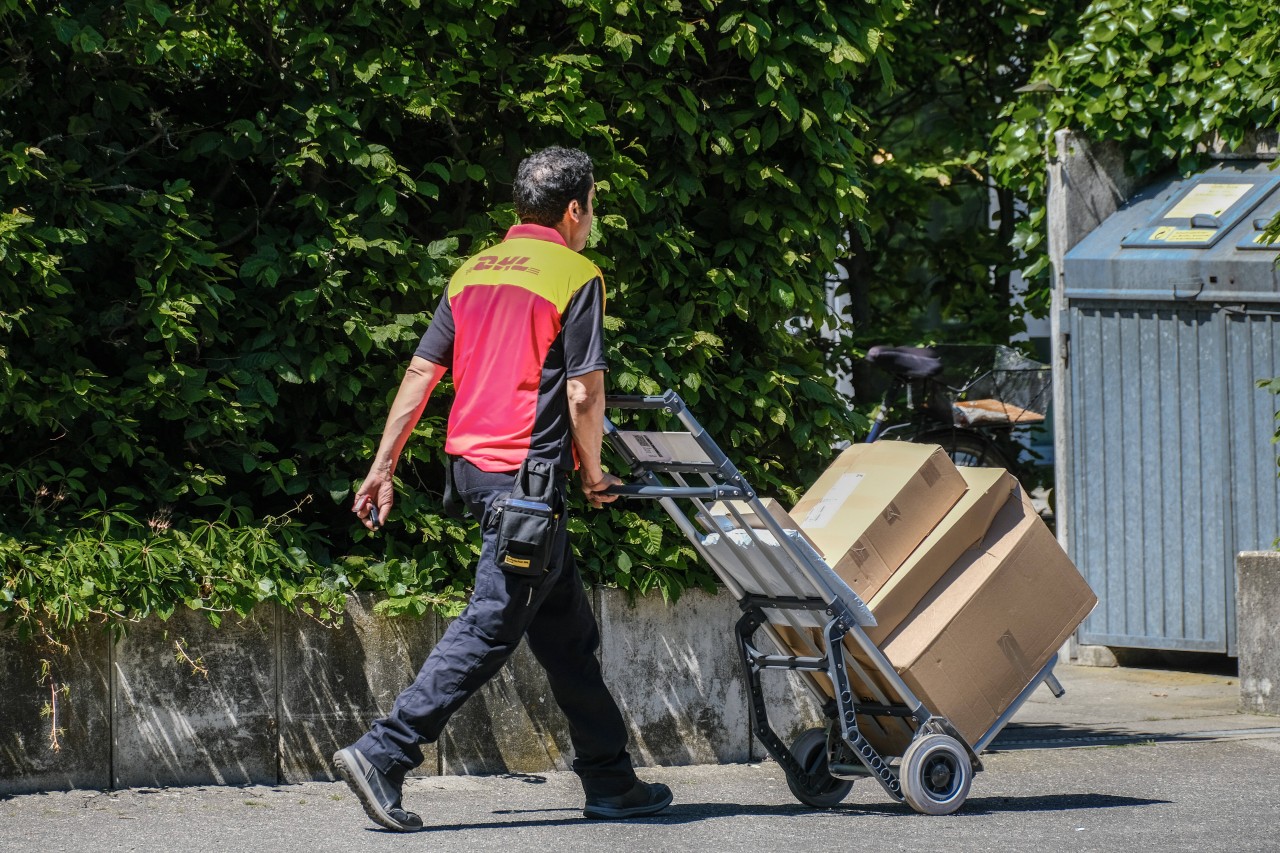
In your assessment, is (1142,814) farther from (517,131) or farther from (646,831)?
(517,131)

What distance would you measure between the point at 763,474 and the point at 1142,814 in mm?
1732

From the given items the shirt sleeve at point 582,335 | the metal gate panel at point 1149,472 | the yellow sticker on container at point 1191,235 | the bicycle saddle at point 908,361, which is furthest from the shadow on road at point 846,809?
the bicycle saddle at point 908,361

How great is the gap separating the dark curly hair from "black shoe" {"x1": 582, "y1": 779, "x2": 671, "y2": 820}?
1.67 m

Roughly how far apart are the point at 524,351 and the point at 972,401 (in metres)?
5.04

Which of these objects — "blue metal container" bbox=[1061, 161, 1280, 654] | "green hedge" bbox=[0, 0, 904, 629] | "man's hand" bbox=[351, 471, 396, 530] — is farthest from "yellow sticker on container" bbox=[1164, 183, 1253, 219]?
"man's hand" bbox=[351, 471, 396, 530]

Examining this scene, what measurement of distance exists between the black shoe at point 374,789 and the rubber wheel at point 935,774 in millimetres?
1384

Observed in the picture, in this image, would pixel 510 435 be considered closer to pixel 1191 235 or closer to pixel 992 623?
pixel 992 623

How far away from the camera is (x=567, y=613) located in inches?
193

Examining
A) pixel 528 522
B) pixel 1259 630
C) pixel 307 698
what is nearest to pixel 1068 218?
pixel 1259 630

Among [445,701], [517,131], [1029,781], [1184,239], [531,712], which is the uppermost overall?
[517,131]

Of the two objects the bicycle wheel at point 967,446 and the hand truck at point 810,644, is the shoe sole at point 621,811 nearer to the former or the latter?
the hand truck at point 810,644

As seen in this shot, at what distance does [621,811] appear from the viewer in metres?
4.96

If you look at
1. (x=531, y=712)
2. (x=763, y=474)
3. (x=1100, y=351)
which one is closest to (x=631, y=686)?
(x=531, y=712)

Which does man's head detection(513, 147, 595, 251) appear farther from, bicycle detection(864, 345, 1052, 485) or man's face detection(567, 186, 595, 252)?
bicycle detection(864, 345, 1052, 485)
